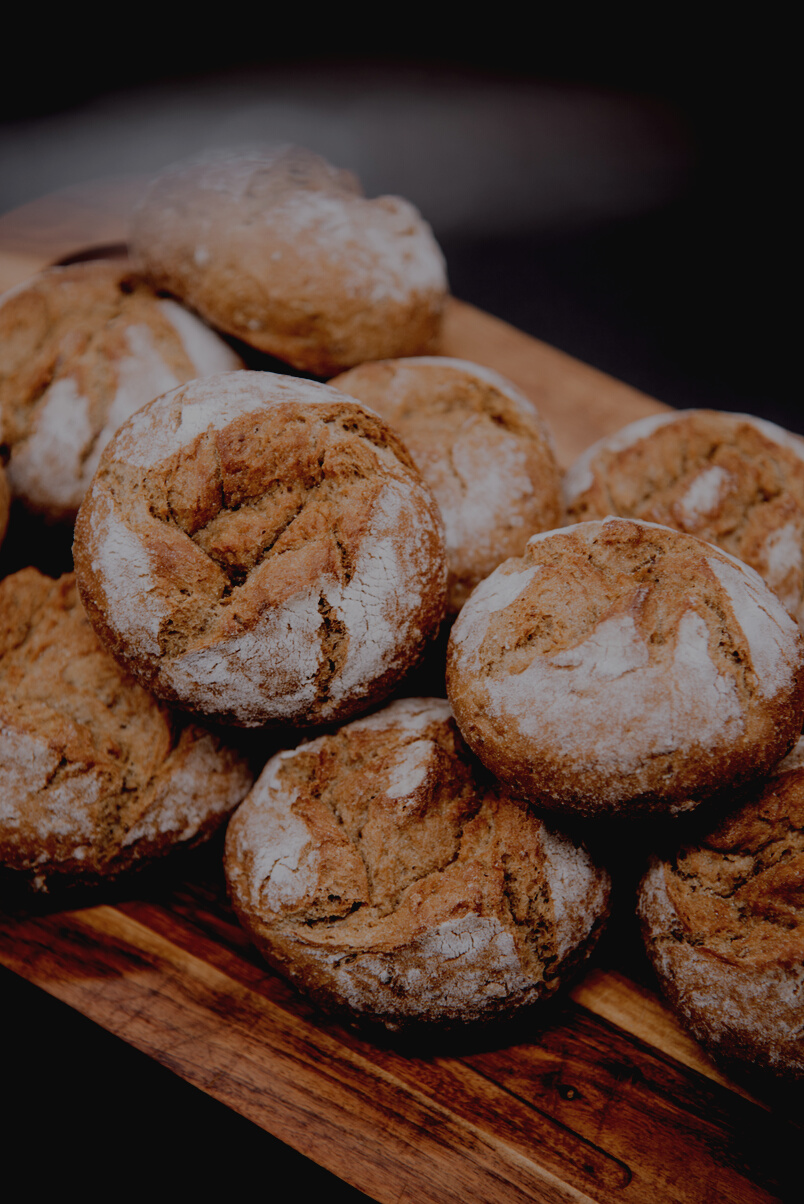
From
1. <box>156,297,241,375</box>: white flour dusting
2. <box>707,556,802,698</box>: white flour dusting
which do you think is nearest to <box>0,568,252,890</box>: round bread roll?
<box>156,297,241,375</box>: white flour dusting

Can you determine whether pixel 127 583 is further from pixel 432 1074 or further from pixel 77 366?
pixel 432 1074

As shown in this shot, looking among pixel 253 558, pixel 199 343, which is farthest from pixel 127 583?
pixel 199 343

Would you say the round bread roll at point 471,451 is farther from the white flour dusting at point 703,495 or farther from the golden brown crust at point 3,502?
the golden brown crust at point 3,502

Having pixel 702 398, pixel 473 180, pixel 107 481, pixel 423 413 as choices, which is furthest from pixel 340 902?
pixel 473 180

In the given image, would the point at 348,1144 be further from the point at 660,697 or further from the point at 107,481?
the point at 107,481

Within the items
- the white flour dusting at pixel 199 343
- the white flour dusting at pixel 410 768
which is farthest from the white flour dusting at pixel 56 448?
the white flour dusting at pixel 410 768

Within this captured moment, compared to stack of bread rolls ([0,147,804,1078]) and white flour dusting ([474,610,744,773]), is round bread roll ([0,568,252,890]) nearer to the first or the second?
stack of bread rolls ([0,147,804,1078])
